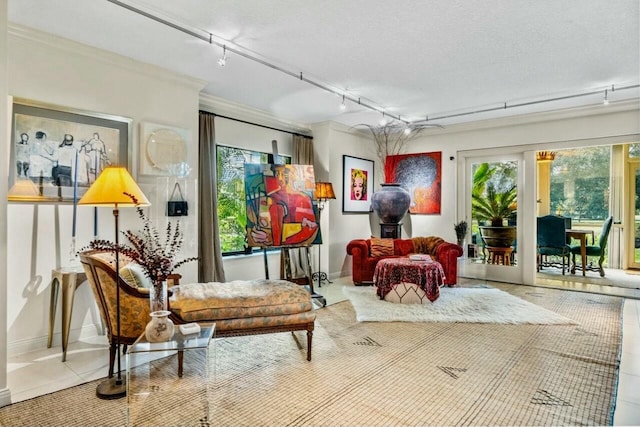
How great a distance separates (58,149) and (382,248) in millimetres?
4448

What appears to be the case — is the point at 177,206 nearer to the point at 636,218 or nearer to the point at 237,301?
the point at 237,301

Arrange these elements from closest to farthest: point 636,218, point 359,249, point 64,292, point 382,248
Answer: point 64,292
point 359,249
point 382,248
point 636,218

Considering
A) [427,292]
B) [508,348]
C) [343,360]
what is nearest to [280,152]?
[427,292]

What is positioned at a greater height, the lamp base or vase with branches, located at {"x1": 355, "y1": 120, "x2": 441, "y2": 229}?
vase with branches, located at {"x1": 355, "y1": 120, "x2": 441, "y2": 229}

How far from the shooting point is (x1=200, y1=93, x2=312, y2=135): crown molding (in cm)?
477

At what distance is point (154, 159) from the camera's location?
12.6 feet

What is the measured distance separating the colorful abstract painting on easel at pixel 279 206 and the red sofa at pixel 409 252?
1.65 m

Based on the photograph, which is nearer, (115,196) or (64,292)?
(115,196)

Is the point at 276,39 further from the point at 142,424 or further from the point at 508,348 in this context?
the point at 508,348

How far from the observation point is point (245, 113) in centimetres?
526

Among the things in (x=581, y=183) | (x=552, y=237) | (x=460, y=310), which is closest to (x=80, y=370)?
(x=460, y=310)

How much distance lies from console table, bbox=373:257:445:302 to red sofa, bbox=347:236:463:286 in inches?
33.4

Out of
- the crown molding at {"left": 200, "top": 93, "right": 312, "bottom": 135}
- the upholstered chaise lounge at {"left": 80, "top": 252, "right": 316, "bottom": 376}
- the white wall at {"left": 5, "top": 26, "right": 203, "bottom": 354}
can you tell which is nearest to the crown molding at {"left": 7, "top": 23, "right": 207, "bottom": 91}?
the white wall at {"left": 5, "top": 26, "right": 203, "bottom": 354}

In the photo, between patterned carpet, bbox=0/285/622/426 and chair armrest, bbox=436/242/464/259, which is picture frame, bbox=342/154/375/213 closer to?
chair armrest, bbox=436/242/464/259
